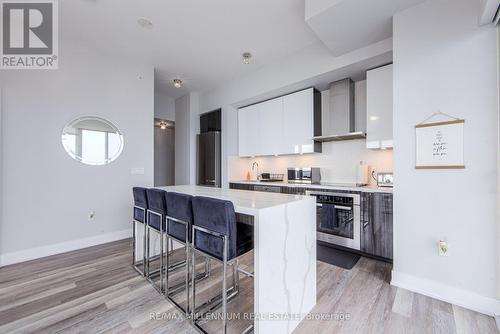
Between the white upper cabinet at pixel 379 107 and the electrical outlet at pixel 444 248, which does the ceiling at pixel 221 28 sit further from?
the electrical outlet at pixel 444 248

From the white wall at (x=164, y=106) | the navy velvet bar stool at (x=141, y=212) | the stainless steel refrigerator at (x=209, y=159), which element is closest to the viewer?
the navy velvet bar stool at (x=141, y=212)

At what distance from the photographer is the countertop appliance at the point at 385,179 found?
285 cm

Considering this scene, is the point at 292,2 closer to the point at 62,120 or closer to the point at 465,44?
the point at 465,44

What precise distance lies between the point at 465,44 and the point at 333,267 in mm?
2433

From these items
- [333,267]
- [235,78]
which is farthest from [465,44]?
[235,78]

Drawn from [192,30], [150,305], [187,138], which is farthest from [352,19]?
[187,138]

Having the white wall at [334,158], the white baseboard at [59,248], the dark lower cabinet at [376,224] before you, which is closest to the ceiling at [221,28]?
the white wall at [334,158]

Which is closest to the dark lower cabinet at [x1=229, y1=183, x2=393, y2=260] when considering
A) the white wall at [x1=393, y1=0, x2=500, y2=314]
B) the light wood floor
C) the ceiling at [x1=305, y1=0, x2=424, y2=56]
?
the light wood floor

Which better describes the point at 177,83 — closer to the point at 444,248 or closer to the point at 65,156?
the point at 65,156

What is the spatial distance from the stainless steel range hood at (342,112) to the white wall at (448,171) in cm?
101

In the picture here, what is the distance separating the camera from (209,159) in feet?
15.3

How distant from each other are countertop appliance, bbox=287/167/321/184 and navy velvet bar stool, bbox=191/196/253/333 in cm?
212

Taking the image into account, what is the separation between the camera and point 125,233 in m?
3.51

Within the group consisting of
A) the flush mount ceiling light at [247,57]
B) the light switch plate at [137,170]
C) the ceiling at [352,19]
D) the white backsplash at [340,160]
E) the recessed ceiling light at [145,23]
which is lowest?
the light switch plate at [137,170]
